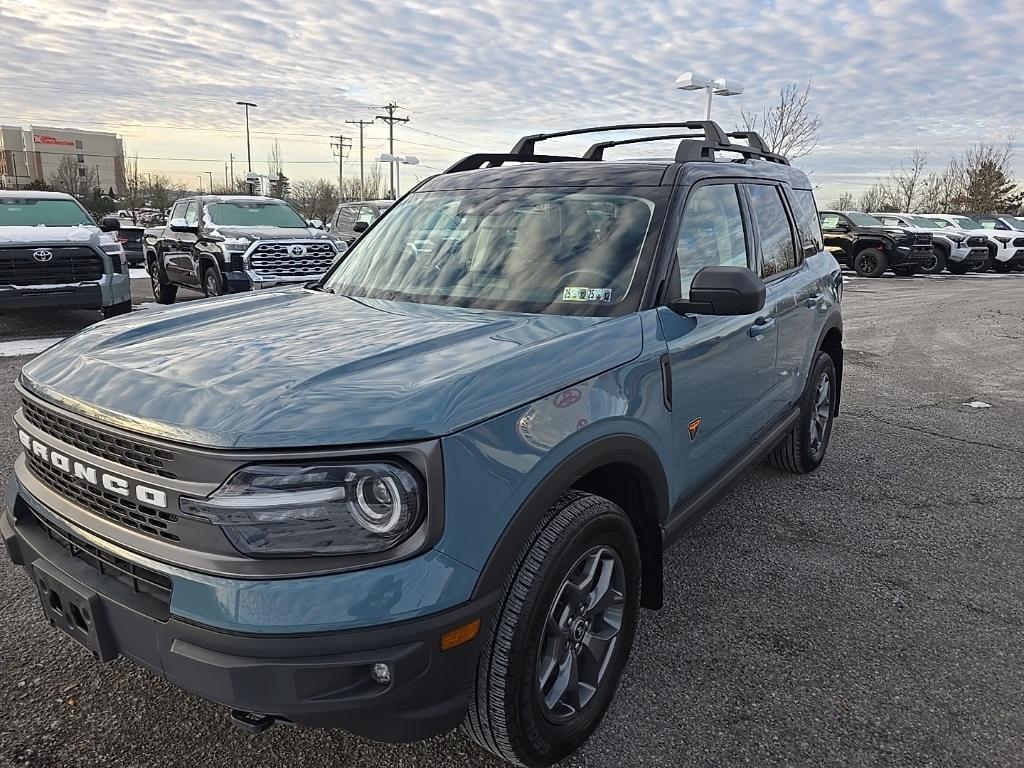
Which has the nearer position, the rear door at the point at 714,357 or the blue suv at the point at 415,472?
the blue suv at the point at 415,472

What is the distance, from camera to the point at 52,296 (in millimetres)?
9094

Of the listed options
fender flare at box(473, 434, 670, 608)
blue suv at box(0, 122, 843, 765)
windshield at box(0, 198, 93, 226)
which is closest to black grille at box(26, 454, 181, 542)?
blue suv at box(0, 122, 843, 765)

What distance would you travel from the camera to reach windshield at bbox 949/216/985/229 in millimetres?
23778

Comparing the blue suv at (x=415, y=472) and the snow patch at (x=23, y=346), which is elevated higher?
the blue suv at (x=415, y=472)

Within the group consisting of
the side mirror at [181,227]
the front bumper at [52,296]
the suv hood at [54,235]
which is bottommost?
the front bumper at [52,296]

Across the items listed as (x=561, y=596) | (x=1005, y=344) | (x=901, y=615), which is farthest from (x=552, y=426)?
(x=1005, y=344)

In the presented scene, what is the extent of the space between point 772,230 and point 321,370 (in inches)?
113

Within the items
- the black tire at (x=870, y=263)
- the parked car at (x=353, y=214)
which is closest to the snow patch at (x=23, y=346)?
the parked car at (x=353, y=214)

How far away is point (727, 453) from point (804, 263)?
1.77 metres

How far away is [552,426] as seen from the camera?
2.03m

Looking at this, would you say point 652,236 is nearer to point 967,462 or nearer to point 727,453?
point 727,453

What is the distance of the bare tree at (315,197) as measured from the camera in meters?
75.3

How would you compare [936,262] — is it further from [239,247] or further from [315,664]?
[315,664]

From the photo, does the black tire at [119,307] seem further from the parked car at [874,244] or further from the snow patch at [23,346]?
the parked car at [874,244]
